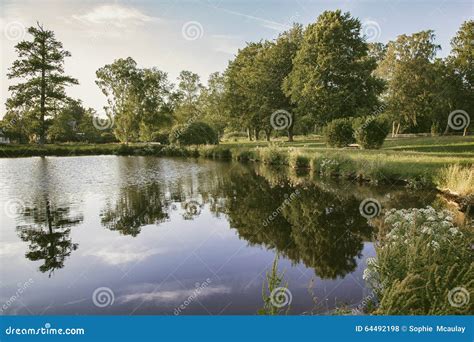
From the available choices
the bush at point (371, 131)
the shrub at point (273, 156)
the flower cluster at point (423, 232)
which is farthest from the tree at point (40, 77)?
the flower cluster at point (423, 232)

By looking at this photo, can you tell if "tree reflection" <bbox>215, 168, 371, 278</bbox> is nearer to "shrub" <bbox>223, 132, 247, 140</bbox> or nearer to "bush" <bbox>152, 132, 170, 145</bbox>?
"bush" <bbox>152, 132, 170, 145</bbox>

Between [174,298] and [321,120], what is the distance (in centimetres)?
3216

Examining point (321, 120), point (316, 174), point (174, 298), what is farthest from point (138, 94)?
point (174, 298)

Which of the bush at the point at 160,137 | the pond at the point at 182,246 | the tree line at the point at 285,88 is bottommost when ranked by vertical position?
the pond at the point at 182,246

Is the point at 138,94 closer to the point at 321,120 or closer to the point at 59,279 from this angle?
the point at 321,120

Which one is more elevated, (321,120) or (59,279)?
(321,120)

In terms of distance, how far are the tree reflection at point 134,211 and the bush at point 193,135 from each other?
27.0 m

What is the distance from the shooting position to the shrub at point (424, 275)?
4.43m

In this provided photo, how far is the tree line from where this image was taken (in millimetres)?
35281

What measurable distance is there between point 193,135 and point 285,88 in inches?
495

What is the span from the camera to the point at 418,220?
279 inches

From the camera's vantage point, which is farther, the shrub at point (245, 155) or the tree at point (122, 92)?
the tree at point (122, 92)

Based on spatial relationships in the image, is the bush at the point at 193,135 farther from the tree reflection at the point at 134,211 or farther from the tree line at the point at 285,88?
the tree reflection at the point at 134,211

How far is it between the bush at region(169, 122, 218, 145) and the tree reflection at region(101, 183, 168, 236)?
88.5 feet
